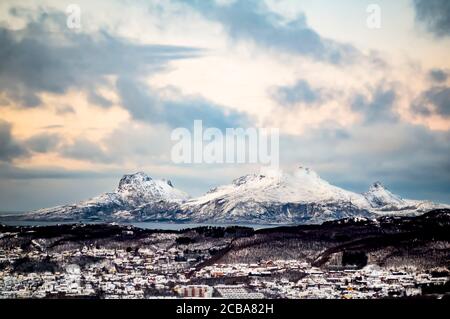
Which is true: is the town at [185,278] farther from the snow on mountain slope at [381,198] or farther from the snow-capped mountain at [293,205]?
the snow-capped mountain at [293,205]

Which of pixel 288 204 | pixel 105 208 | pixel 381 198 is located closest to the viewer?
pixel 381 198

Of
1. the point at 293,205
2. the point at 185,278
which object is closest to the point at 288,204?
the point at 293,205

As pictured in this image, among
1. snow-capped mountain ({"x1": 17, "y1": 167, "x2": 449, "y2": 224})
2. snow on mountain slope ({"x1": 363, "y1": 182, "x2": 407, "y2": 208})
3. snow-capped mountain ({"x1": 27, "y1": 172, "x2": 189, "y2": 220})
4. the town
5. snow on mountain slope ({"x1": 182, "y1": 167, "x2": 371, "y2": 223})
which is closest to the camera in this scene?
the town

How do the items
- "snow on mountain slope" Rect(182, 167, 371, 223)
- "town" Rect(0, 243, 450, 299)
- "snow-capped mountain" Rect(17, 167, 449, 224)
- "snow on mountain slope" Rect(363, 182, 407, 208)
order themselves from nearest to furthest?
"town" Rect(0, 243, 450, 299) → "snow on mountain slope" Rect(363, 182, 407, 208) → "snow-capped mountain" Rect(17, 167, 449, 224) → "snow on mountain slope" Rect(182, 167, 371, 223)

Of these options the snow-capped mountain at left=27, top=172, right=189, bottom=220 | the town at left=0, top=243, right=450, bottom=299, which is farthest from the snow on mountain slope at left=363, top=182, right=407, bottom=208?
the town at left=0, top=243, right=450, bottom=299

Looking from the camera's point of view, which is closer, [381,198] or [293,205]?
→ [381,198]

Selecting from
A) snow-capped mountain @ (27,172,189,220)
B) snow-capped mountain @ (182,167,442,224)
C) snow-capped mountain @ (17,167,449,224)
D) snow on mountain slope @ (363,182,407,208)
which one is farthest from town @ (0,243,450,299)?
snow-capped mountain @ (182,167,442,224)

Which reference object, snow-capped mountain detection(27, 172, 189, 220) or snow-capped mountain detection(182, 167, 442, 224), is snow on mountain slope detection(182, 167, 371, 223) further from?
snow-capped mountain detection(27, 172, 189, 220)

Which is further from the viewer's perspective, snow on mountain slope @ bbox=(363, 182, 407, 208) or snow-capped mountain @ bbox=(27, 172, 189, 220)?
snow on mountain slope @ bbox=(363, 182, 407, 208)

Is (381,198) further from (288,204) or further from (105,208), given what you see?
(105,208)

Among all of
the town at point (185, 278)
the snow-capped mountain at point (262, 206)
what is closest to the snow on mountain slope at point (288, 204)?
the snow-capped mountain at point (262, 206)

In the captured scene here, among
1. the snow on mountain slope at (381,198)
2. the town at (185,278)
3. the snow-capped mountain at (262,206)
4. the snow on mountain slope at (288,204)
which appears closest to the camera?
the town at (185,278)

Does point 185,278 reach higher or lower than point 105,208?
higher
